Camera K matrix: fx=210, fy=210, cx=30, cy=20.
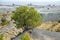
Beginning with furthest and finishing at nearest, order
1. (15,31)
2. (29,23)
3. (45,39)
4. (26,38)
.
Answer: (15,31)
(29,23)
(45,39)
(26,38)

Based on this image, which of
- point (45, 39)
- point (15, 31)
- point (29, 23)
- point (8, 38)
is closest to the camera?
point (45, 39)

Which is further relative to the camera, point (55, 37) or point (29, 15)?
point (29, 15)

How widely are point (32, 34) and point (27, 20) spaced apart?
19.3 ft

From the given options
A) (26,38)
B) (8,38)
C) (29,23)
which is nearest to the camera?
(26,38)

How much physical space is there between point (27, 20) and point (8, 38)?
12.2 ft

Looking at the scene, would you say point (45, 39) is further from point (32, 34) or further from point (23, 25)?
point (23, 25)

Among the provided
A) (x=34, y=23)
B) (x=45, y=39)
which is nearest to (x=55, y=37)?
(x=45, y=39)

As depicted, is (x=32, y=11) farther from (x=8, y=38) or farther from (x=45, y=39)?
(x=45, y=39)

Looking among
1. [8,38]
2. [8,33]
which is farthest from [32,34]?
[8,33]

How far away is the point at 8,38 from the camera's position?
88.5 ft

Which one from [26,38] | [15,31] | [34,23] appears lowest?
[15,31]

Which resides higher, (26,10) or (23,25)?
(26,10)

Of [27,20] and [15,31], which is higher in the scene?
[27,20]

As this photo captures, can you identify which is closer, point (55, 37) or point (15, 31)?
point (55, 37)
